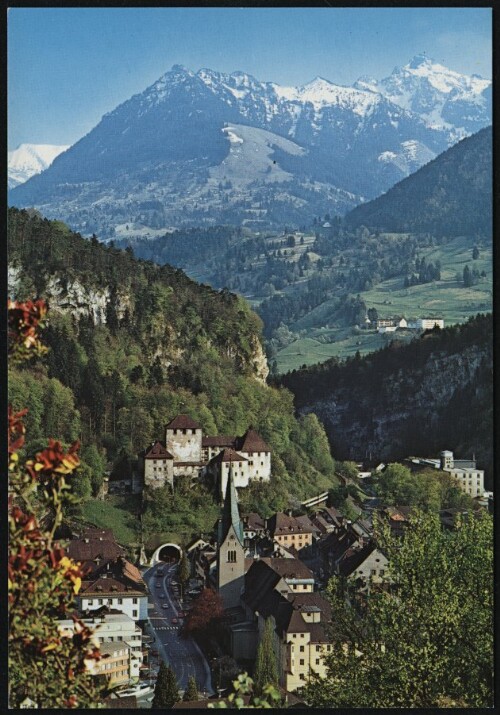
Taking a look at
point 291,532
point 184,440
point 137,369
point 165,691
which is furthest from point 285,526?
point 165,691

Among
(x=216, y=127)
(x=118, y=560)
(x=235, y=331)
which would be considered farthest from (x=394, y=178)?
(x=118, y=560)

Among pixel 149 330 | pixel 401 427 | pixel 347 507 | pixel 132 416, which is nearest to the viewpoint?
pixel 347 507

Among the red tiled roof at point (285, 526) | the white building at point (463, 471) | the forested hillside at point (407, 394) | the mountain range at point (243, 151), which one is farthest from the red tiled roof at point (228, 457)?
the mountain range at point (243, 151)

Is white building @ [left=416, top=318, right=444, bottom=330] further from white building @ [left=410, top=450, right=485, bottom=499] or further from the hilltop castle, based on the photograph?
the hilltop castle

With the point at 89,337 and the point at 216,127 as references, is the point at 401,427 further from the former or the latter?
the point at 216,127

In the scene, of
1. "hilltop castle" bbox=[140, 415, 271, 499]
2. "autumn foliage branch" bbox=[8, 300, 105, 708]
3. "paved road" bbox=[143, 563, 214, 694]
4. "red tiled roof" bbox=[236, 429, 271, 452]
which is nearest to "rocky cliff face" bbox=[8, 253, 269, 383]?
"red tiled roof" bbox=[236, 429, 271, 452]

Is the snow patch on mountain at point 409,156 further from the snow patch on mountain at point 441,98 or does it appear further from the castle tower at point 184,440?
the castle tower at point 184,440
